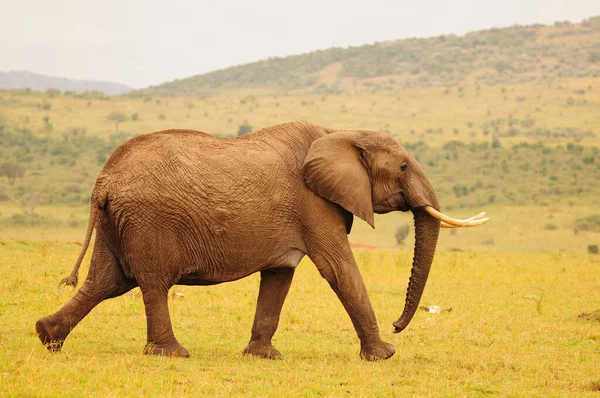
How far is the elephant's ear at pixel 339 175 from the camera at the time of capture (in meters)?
8.98

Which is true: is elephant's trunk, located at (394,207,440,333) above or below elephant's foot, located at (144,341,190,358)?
above

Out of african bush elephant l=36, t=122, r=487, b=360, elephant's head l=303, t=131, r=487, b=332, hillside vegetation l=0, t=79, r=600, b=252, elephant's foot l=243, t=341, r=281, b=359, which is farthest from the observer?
hillside vegetation l=0, t=79, r=600, b=252

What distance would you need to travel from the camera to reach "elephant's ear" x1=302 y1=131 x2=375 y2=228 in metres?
8.98

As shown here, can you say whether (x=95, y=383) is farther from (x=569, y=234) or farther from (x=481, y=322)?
(x=569, y=234)

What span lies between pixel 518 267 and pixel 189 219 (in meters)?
13.6

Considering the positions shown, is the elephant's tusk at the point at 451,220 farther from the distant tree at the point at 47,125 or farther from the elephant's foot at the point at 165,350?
the distant tree at the point at 47,125

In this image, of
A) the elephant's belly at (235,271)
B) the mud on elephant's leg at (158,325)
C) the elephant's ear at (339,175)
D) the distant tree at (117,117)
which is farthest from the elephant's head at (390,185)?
the distant tree at (117,117)

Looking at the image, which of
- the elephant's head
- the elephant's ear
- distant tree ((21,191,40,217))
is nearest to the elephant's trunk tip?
the elephant's head

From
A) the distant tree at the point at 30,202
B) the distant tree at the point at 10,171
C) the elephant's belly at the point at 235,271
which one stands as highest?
the elephant's belly at the point at 235,271

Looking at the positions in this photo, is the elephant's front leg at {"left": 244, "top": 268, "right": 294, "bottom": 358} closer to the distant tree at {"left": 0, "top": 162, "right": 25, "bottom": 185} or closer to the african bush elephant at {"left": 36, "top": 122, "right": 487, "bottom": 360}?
the african bush elephant at {"left": 36, "top": 122, "right": 487, "bottom": 360}

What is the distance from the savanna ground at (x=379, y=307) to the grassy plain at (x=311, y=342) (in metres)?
Result: 0.03

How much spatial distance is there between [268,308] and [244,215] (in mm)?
1220

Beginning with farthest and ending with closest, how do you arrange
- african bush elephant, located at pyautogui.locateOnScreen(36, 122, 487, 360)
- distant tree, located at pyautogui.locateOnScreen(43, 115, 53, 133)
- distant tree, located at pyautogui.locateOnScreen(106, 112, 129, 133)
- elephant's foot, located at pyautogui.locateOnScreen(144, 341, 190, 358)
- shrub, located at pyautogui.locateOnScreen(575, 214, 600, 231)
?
distant tree, located at pyautogui.locateOnScreen(106, 112, 129, 133) → distant tree, located at pyautogui.locateOnScreen(43, 115, 53, 133) → shrub, located at pyautogui.locateOnScreen(575, 214, 600, 231) → elephant's foot, located at pyautogui.locateOnScreen(144, 341, 190, 358) → african bush elephant, located at pyautogui.locateOnScreen(36, 122, 487, 360)

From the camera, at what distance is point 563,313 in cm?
1395
